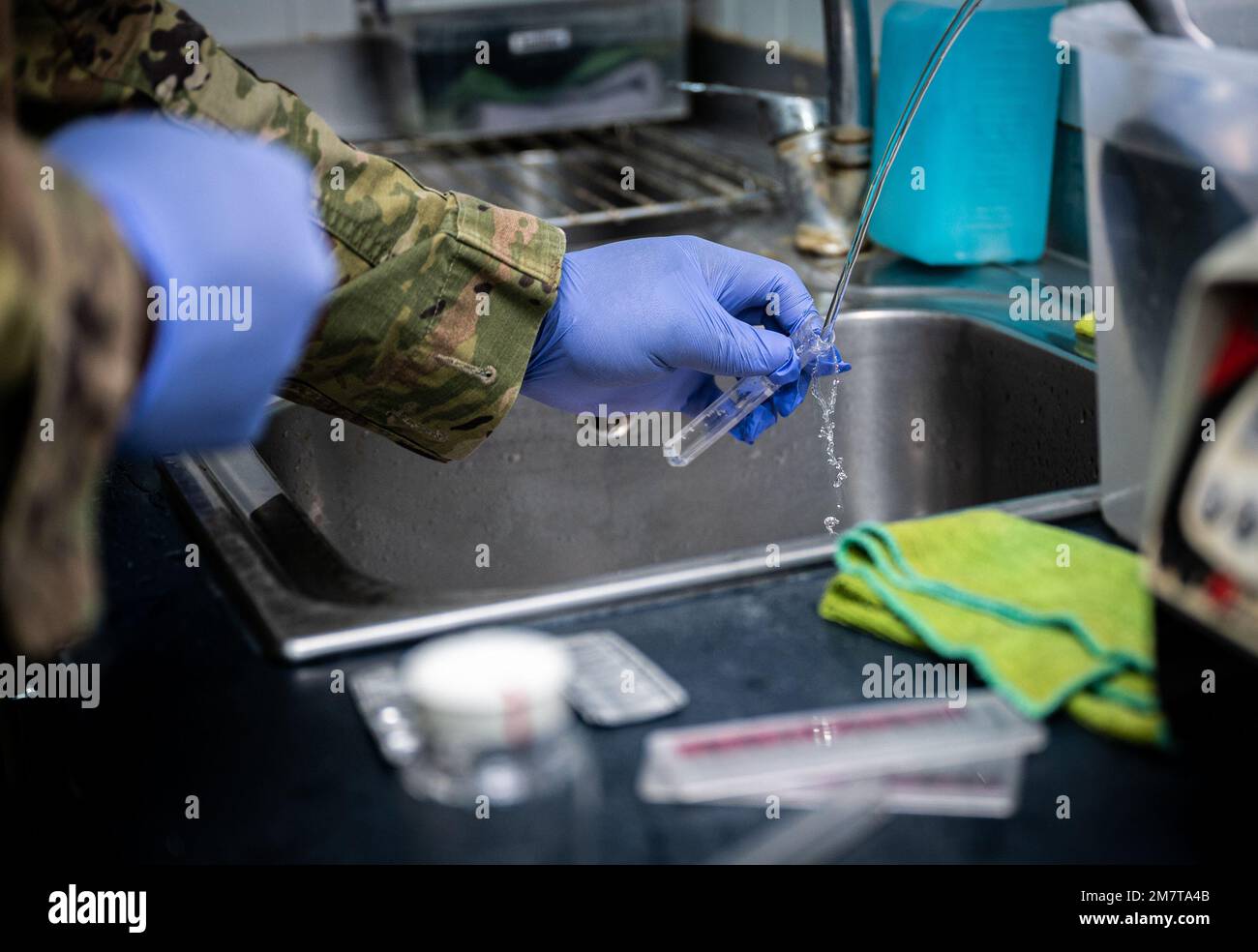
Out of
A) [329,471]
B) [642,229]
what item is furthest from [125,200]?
[642,229]

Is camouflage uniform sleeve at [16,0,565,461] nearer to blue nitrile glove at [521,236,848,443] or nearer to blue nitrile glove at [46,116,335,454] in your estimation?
blue nitrile glove at [521,236,848,443]

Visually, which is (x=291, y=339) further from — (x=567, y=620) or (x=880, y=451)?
(x=880, y=451)

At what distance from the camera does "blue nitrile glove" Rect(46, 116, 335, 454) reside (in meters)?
0.50

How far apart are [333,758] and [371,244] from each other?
369 millimetres

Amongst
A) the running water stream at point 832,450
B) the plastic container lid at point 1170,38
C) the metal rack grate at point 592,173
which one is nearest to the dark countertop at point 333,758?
the plastic container lid at point 1170,38

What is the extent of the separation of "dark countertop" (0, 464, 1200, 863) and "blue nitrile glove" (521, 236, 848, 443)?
0.91ft

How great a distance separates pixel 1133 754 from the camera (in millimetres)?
599

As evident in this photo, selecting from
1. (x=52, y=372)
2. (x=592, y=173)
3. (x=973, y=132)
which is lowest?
(x=52, y=372)

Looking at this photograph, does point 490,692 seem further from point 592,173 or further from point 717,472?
point 592,173

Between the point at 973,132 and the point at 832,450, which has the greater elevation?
the point at 973,132

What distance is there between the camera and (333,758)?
63 cm

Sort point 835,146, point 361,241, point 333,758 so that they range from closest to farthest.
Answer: point 333,758 → point 361,241 → point 835,146

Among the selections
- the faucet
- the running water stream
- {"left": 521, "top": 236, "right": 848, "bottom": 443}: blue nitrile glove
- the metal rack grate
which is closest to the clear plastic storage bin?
{"left": 521, "top": 236, "right": 848, "bottom": 443}: blue nitrile glove

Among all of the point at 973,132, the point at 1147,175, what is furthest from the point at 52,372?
the point at 973,132
